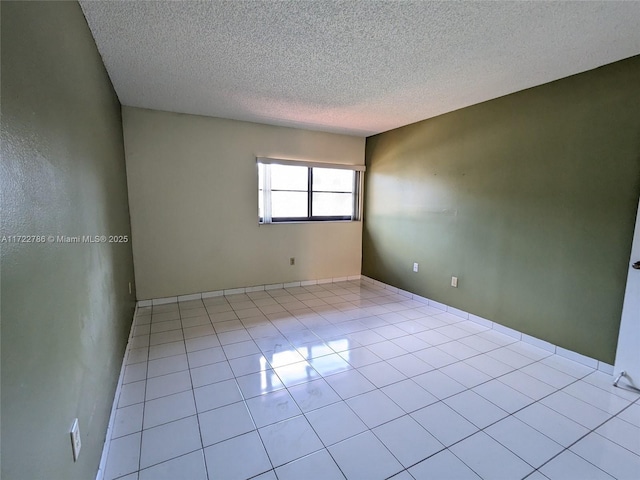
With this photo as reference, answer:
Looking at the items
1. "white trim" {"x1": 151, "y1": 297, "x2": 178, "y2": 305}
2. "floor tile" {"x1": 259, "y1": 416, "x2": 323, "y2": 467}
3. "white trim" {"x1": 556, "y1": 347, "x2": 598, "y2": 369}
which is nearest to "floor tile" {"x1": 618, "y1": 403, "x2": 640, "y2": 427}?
"white trim" {"x1": 556, "y1": 347, "x2": 598, "y2": 369}

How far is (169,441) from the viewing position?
1663mm

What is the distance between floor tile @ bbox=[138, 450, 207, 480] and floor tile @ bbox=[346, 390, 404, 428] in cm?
91

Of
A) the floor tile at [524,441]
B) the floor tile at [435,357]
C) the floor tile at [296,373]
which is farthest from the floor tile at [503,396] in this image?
the floor tile at [296,373]

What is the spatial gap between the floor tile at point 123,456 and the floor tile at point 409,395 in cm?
150

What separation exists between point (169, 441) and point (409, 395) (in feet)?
4.88

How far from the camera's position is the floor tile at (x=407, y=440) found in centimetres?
159

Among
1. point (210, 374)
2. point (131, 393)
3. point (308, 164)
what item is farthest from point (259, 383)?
point (308, 164)

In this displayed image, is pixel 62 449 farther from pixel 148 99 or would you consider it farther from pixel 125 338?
pixel 148 99

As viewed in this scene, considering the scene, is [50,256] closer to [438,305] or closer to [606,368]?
[606,368]

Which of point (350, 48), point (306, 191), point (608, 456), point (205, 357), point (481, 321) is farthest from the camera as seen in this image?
point (306, 191)

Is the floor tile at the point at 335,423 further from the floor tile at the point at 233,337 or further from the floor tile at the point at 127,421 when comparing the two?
the floor tile at the point at 233,337

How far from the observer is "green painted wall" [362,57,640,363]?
228 centimetres

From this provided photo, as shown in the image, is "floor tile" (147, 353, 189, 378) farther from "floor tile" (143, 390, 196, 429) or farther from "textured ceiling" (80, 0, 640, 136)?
"textured ceiling" (80, 0, 640, 136)

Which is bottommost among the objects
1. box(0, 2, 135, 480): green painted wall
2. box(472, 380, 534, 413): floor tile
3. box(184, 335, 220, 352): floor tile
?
box(472, 380, 534, 413): floor tile
